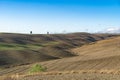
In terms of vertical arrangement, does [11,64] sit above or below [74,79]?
below

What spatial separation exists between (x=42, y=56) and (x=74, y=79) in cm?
7940

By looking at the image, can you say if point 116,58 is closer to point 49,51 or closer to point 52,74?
point 52,74

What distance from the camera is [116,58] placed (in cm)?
7088

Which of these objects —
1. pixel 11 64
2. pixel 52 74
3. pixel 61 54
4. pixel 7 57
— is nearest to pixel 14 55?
pixel 7 57

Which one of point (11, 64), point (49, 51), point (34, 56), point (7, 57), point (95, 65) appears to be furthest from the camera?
point (49, 51)

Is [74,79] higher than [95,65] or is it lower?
higher

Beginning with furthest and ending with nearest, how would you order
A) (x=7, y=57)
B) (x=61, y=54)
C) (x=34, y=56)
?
1. (x=61, y=54)
2. (x=34, y=56)
3. (x=7, y=57)

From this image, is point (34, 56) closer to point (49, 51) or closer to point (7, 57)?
point (7, 57)

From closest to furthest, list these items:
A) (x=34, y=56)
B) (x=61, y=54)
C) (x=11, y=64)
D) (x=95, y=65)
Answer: (x=95, y=65) → (x=11, y=64) → (x=34, y=56) → (x=61, y=54)

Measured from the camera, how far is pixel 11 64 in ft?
294

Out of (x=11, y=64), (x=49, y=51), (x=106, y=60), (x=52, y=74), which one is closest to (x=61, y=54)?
(x=49, y=51)

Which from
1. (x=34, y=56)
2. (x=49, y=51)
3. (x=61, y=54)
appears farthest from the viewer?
(x=49, y=51)

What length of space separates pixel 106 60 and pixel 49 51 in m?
63.6

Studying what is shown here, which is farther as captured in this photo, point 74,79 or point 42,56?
point 42,56
